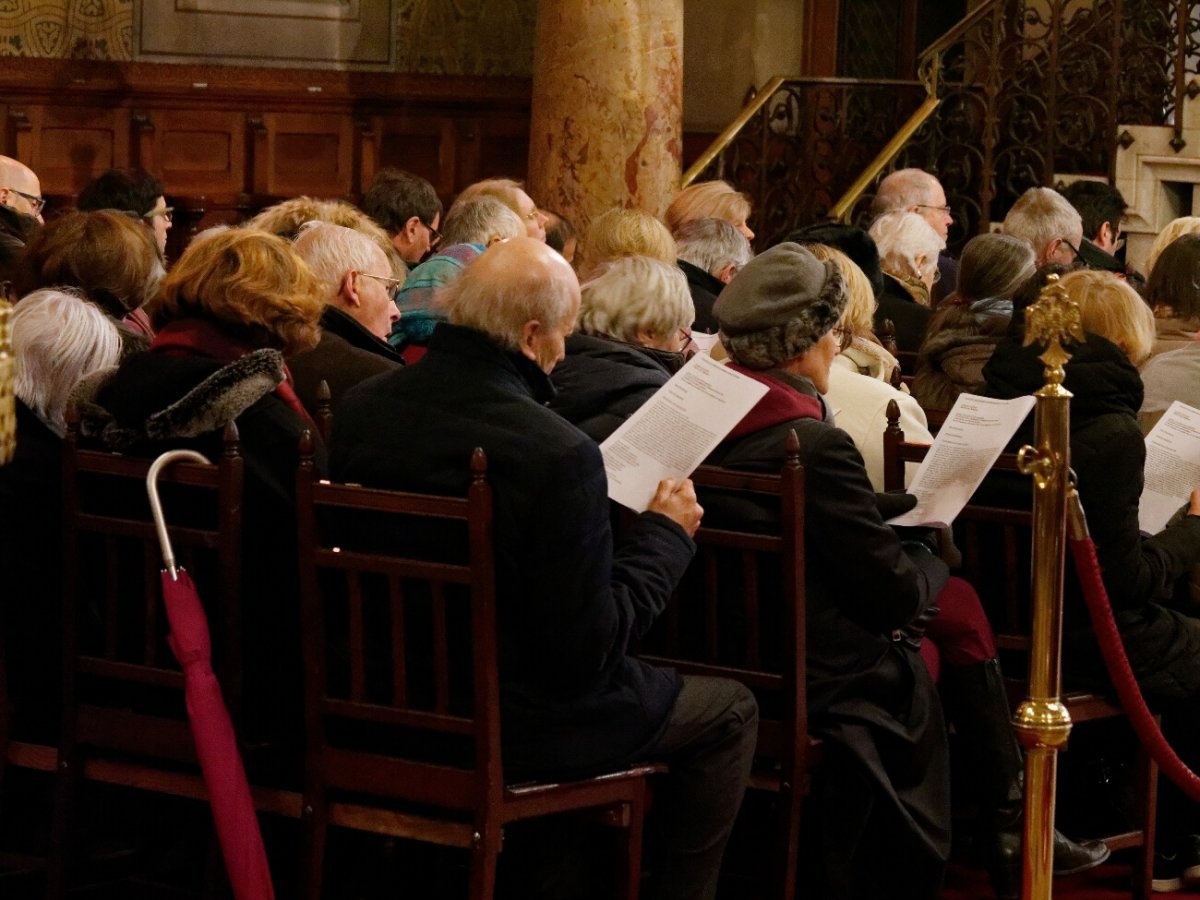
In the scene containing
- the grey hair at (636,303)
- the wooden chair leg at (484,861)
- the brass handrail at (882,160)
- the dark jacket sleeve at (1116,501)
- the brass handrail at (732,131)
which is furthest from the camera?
the brass handrail at (732,131)

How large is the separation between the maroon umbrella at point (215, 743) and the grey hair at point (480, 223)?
2584mm

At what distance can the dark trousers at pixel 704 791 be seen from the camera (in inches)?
120

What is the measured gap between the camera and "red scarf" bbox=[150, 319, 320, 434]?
3.20 metres

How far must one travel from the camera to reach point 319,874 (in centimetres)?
296

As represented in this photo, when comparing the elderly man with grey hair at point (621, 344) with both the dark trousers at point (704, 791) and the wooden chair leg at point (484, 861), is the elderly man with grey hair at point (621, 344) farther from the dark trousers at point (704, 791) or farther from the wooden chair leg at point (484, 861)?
the wooden chair leg at point (484, 861)

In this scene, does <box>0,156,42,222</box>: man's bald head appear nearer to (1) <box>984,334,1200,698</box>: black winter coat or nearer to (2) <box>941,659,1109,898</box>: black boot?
(1) <box>984,334,1200,698</box>: black winter coat

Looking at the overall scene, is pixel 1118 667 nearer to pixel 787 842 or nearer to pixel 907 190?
pixel 787 842

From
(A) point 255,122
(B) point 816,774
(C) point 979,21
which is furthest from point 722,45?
(B) point 816,774

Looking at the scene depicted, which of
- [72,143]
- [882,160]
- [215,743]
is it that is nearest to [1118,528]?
[215,743]

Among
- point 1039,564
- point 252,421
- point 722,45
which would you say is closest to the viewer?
point 1039,564

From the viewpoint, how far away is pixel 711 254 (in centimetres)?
536

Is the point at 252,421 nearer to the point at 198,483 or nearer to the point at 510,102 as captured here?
the point at 198,483

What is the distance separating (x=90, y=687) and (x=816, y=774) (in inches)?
52.7

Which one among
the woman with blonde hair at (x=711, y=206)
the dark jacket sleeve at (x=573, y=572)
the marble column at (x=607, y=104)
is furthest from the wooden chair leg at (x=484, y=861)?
the marble column at (x=607, y=104)
